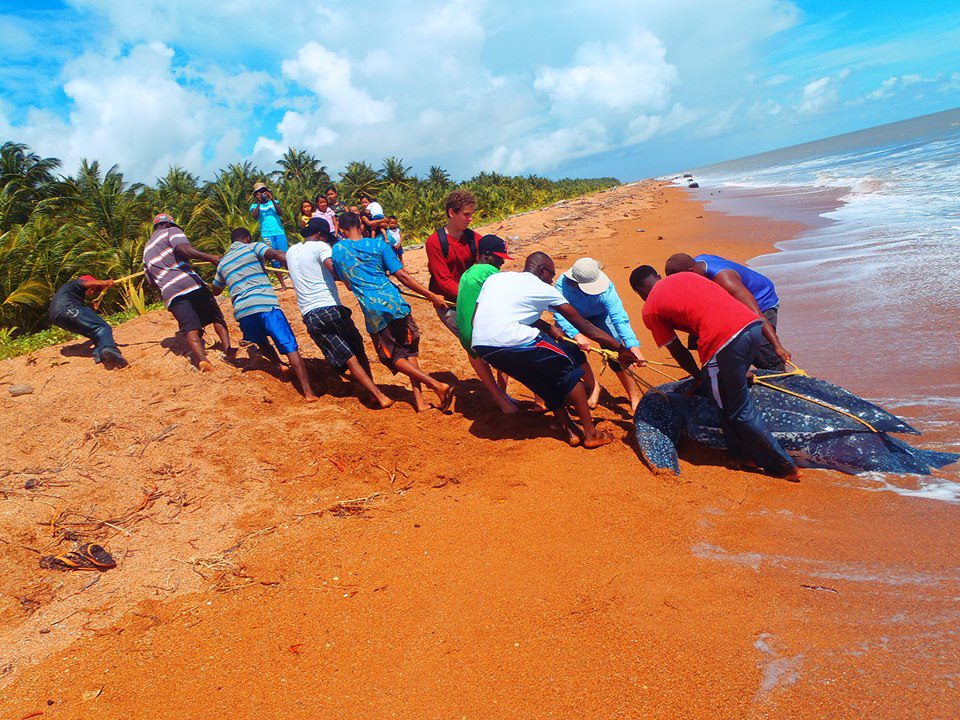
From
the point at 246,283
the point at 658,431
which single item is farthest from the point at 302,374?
the point at 658,431

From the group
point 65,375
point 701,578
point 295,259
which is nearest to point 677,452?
point 701,578

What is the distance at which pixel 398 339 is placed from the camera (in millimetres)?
4984

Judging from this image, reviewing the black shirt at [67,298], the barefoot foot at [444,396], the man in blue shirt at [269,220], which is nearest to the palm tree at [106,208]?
the man in blue shirt at [269,220]

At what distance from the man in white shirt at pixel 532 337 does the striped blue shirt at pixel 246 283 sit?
249 centimetres

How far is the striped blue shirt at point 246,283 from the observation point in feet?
17.4

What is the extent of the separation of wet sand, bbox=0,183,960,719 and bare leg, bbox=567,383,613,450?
0.19 metres

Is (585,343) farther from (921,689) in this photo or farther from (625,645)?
(921,689)

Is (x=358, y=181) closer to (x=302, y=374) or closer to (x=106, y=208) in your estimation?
(x=106, y=208)

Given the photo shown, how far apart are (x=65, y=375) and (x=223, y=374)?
5.27 feet

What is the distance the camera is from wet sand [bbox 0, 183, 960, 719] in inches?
86.7

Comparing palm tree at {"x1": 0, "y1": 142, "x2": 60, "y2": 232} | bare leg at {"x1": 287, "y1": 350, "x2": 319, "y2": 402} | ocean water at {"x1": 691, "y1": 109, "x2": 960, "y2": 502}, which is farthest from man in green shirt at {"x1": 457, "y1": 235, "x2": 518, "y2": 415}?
palm tree at {"x1": 0, "y1": 142, "x2": 60, "y2": 232}

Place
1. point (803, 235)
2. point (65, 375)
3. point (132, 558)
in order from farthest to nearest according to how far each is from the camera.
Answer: point (803, 235) → point (65, 375) → point (132, 558)

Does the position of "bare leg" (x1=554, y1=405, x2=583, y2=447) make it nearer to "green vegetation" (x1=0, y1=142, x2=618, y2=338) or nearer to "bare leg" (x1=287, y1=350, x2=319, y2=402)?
"bare leg" (x1=287, y1=350, x2=319, y2=402)

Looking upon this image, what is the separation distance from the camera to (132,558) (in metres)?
3.24
